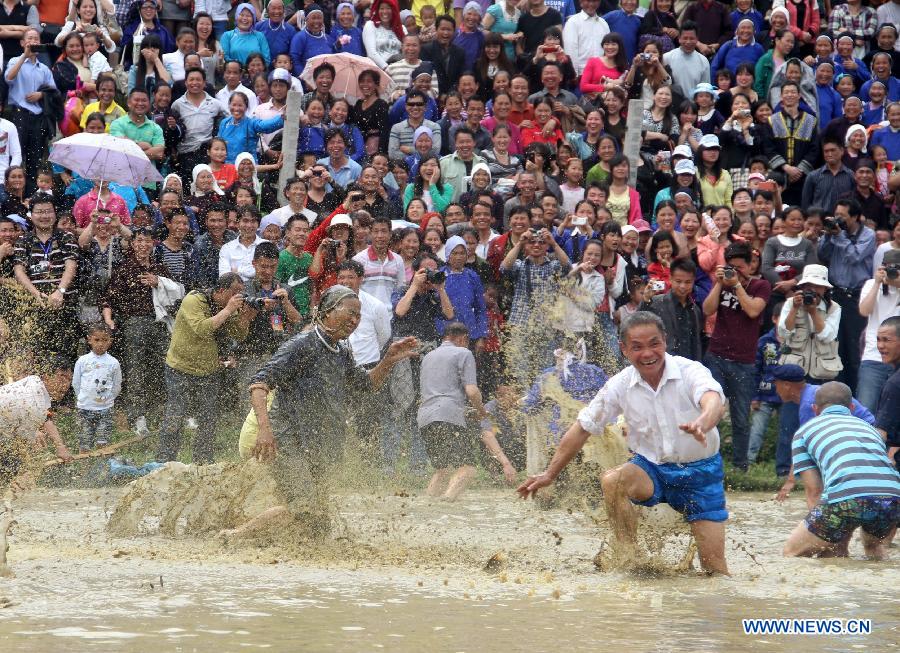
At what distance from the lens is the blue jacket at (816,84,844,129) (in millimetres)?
16156

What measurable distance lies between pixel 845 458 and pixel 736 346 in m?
4.28

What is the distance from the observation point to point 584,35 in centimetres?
1662

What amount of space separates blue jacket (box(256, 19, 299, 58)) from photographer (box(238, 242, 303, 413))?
4.80m

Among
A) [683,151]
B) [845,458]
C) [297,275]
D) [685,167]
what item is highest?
[683,151]

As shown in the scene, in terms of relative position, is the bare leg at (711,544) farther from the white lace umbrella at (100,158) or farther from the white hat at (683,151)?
the white hat at (683,151)

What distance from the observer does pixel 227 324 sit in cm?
1196

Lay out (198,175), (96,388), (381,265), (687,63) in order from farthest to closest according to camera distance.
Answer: (687,63) < (198,175) < (381,265) < (96,388)

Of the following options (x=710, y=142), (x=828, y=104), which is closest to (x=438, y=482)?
(x=710, y=142)

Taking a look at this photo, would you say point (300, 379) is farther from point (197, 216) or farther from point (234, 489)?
point (197, 216)

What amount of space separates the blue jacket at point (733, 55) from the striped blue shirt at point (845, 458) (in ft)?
28.0

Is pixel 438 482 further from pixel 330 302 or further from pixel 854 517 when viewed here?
pixel 854 517

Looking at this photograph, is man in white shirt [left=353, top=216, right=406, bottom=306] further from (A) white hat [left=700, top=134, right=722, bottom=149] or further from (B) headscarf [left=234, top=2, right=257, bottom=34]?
(B) headscarf [left=234, top=2, right=257, bottom=34]

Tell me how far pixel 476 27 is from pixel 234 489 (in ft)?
27.2

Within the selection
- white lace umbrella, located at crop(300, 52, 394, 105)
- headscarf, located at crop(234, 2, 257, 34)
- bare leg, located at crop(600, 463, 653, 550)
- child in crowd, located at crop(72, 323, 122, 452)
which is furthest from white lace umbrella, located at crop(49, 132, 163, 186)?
bare leg, located at crop(600, 463, 653, 550)
